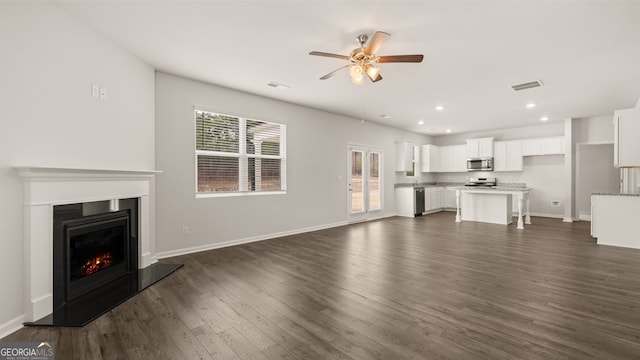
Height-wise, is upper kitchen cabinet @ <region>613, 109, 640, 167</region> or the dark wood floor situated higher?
upper kitchen cabinet @ <region>613, 109, 640, 167</region>

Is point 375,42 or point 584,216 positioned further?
point 584,216

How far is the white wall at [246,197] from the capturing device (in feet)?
13.5

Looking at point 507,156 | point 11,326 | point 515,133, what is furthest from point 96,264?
point 515,133

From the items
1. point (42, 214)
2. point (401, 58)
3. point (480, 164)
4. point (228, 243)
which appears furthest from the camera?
point (480, 164)

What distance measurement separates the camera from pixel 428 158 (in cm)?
957

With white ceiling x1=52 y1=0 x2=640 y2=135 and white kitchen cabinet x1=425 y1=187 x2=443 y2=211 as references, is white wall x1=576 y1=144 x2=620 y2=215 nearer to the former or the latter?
white ceiling x1=52 y1=0 x2=640 y2=135

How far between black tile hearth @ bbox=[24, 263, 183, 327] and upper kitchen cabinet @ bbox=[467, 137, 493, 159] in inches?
356

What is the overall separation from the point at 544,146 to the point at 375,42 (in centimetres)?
776

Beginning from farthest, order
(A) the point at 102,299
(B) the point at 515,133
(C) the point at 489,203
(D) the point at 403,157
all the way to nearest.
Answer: (D) the point at 403,157
(B) the point at 515,133
(C) the point at 489,203
(A) the point at 102,299

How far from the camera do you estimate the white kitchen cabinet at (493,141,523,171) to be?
8.27 m

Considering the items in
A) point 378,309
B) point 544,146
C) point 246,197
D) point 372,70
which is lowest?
point 378,309

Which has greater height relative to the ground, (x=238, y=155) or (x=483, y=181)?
(x=238, y=155)

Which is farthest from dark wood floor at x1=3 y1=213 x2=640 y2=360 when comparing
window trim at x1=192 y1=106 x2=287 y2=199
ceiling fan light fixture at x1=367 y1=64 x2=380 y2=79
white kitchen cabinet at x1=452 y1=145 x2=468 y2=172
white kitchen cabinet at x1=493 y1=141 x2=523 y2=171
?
white kitchen cabinet at x1=452 y1=145 x2=468 y2=172

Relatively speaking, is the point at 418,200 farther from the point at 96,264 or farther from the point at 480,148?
the point at 96,264
